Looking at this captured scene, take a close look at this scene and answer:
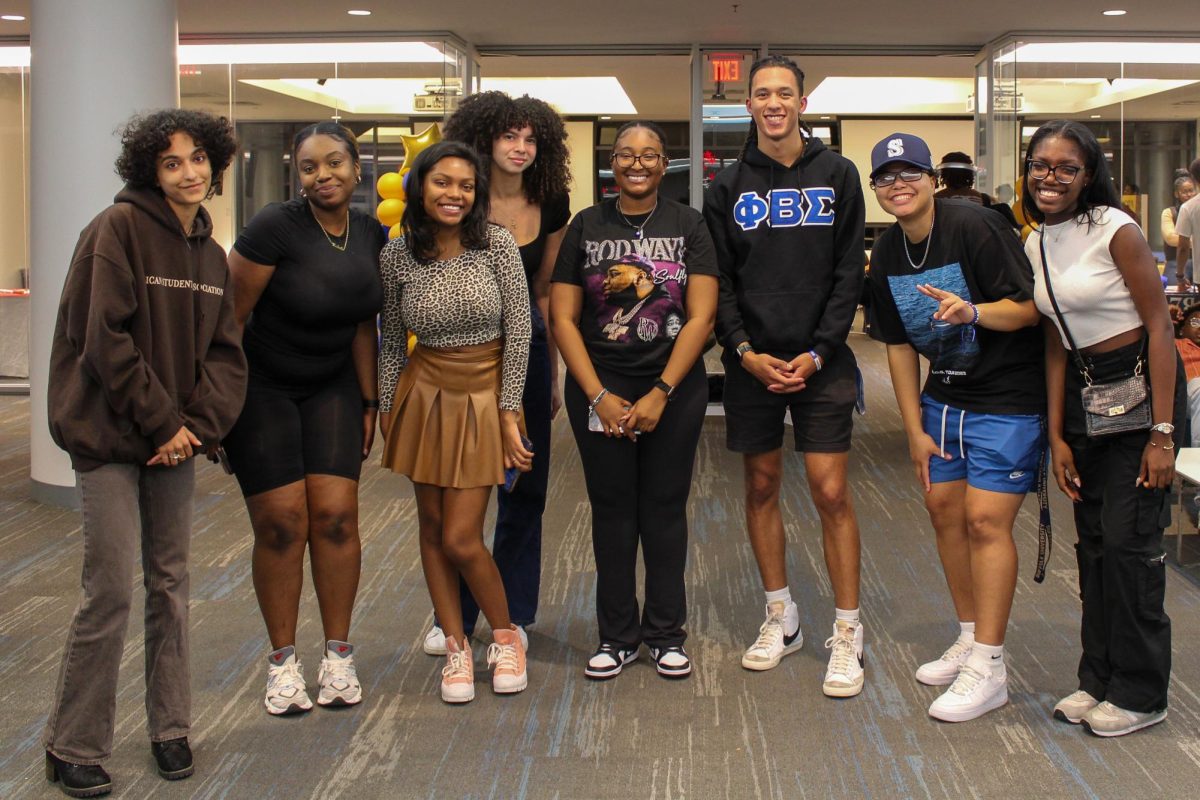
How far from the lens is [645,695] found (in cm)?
340

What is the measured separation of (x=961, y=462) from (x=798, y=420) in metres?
0.47

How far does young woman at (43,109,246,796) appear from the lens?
265cm

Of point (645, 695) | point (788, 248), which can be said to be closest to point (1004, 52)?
point (788, 248)

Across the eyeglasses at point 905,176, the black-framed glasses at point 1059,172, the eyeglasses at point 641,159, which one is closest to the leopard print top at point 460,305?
the eyeglasses at point 641,159

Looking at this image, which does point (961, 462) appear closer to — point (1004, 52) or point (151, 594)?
point (151, 594)

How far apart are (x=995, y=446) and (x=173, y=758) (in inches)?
81.5

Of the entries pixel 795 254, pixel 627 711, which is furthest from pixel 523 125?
pixel 627 711

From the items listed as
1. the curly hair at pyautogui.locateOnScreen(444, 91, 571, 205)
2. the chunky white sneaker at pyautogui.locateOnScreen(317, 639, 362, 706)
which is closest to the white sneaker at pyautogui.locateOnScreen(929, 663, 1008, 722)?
the chunky white sneaker at pyautogui.locateOnScreen(317, 639, 362, 706)

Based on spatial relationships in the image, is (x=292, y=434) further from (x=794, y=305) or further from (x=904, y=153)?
(x=904, y=153)

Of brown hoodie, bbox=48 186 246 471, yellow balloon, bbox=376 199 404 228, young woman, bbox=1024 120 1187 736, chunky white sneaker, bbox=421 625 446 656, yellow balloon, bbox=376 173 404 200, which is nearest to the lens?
brown hoodie, bbox=48 186 246 471

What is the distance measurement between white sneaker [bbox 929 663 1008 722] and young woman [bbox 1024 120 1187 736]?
7.9 inches

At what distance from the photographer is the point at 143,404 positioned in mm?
2650

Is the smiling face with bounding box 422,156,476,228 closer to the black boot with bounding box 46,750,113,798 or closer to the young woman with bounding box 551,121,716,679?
the young woman with bounding box 551,121,716,679

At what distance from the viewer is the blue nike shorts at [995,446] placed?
3197 millimetres
